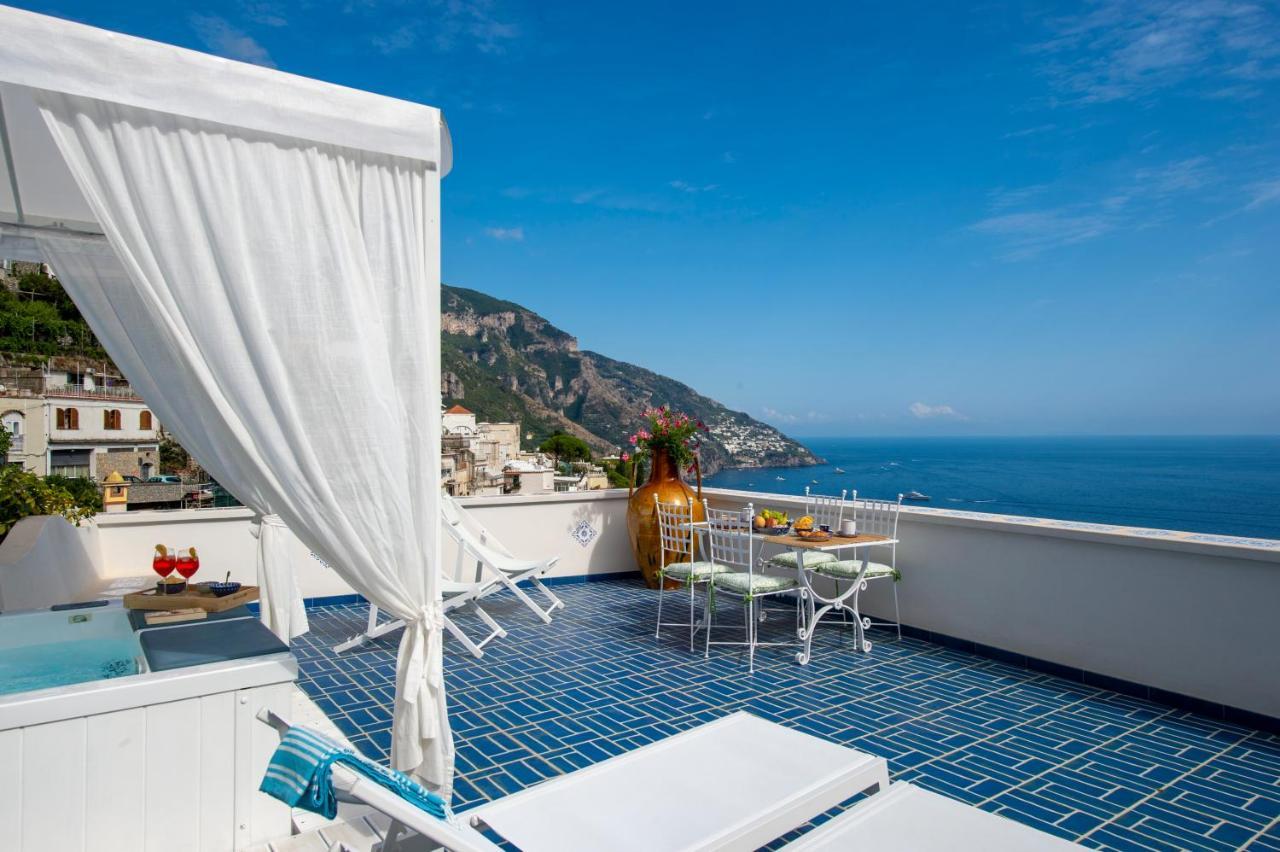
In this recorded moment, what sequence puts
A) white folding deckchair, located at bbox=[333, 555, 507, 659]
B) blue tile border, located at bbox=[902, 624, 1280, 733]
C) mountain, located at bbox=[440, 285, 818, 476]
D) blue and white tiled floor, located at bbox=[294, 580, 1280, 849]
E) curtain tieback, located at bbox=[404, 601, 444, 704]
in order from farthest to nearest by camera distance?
mountain, located at bbox=[440, 285, 818, 476] < white folding deckchair, located at bbox=[333, 555, 507, 659] < blue tile border, located at bbox=[902, 624, 1280, 733] < blue and white tiled floor, located at bbox=[294, 580, 1280, 849] < curtain tieback, located at bbox=[404, 601, 444, 704]

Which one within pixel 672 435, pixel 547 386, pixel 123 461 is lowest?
pixel 123 461

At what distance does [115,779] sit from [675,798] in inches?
64.5

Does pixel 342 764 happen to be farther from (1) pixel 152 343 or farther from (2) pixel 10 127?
(2) pixel 10 127

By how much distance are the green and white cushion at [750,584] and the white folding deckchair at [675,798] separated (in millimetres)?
1794

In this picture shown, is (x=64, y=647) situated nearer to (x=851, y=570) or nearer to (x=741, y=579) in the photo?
(x=741, y=579)

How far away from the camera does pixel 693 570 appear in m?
4.96

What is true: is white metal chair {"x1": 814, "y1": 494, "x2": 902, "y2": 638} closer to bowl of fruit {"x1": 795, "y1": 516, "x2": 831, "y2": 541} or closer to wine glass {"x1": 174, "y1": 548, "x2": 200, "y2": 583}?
bowl of fruit {"x1": 795, "y1": 516, "x2": 831, "y2": 541}

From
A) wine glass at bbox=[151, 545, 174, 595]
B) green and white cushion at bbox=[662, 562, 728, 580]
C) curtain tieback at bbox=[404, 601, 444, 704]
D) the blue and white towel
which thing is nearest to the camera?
the blue and white towel

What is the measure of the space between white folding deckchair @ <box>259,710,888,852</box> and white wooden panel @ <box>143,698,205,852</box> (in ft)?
1.19

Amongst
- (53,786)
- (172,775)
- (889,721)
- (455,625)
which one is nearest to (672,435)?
(455,625)

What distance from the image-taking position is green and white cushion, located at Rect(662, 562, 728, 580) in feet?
16.1

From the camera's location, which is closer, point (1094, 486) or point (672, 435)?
point (672, 435)

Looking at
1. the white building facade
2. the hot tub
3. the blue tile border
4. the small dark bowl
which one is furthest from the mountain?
the hot tub

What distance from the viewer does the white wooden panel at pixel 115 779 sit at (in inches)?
84.4
